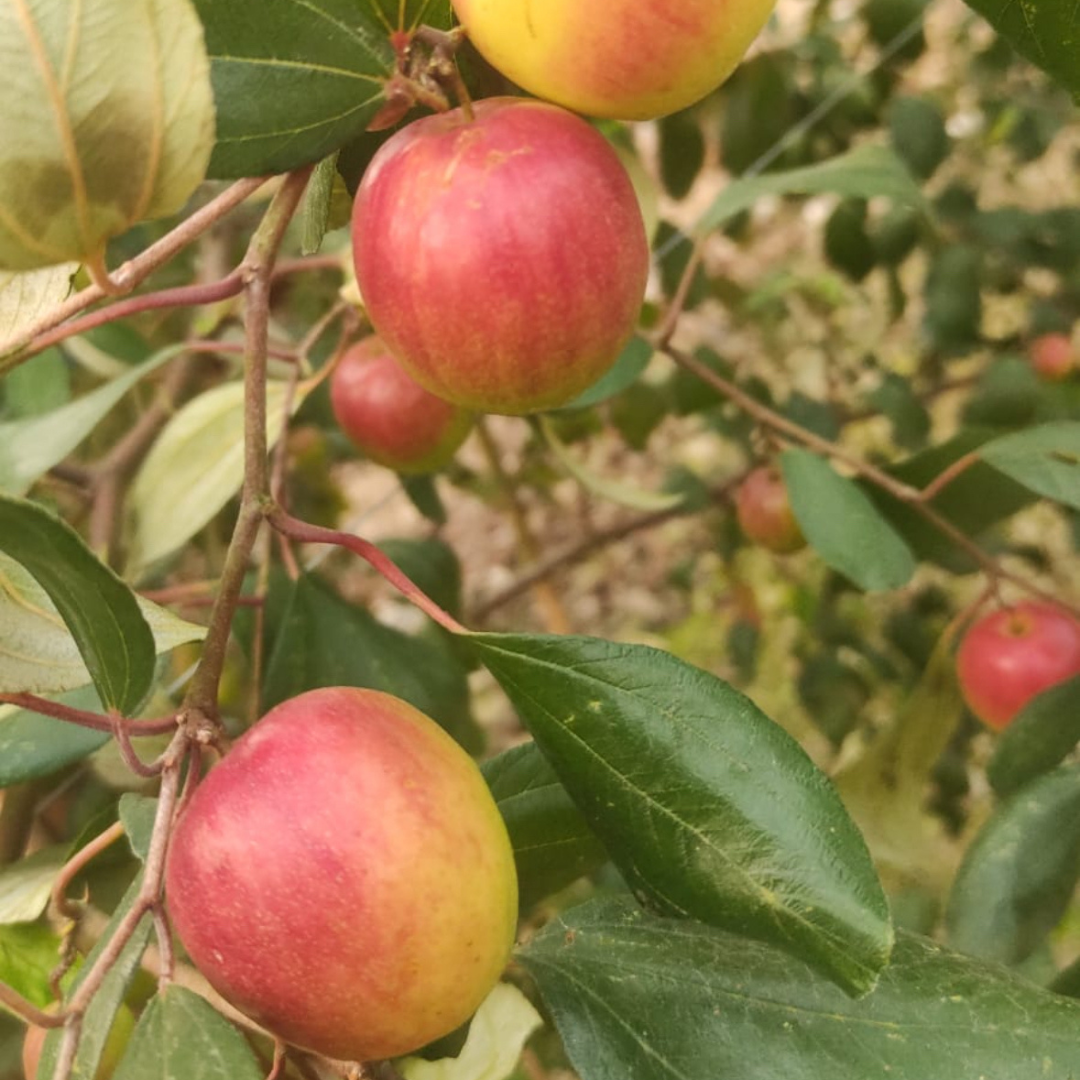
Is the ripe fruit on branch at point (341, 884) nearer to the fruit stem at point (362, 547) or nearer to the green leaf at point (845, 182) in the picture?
the fruit stem at point (362, 547)

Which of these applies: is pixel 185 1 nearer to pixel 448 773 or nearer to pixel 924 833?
pixel 448 773

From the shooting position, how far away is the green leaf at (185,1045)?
0.42m

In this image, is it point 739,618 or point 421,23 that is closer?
point 421,23

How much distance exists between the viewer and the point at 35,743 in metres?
0.63

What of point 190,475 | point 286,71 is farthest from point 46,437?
point 286,71

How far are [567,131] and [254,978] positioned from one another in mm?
329

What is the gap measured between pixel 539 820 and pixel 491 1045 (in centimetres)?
11

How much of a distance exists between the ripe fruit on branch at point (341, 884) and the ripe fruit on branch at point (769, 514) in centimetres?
75

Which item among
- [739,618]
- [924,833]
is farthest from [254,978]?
[739,618]

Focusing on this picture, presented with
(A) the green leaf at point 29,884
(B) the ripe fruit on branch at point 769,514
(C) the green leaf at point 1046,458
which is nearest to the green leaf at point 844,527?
(C) the green leaf at point 1046,458

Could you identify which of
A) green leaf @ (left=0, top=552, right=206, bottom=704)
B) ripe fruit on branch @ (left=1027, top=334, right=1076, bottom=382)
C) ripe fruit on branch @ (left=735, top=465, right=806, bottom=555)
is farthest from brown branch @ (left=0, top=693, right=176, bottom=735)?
ripe fruit on branch @ (left=1027, top=334, right=1076, bottom=382)

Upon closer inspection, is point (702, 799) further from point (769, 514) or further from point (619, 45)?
point (769, 514)

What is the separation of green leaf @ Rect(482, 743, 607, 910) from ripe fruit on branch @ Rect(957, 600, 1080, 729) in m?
0.42

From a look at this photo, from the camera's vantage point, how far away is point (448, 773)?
1.47 feet
